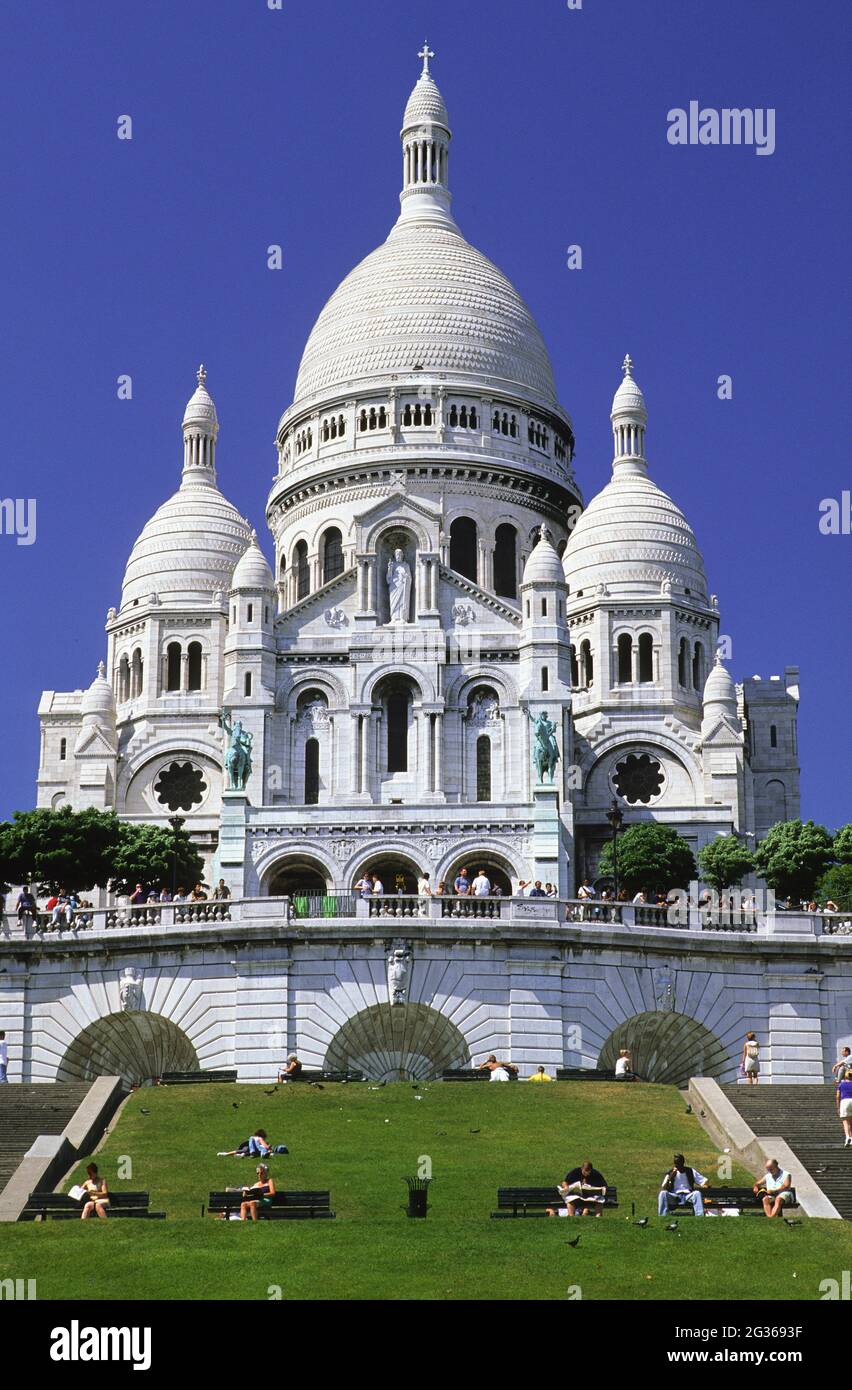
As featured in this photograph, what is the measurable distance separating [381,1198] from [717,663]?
67.6m

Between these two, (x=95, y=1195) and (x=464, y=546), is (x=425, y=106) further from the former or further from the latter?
(x=95, y=1195)

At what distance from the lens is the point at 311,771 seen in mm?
94750

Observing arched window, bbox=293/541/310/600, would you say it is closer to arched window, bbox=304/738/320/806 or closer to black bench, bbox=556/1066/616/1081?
arched window, bbox=304/738/320/806

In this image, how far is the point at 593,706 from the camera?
101125 millimetres

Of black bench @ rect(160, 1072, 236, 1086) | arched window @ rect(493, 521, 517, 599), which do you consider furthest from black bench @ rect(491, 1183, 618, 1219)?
arched window @ rect(493, 521, 517, 599)

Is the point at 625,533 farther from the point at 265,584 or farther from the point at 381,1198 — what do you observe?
the point at 381,1198

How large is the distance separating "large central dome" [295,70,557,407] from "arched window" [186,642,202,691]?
14619 millimetres

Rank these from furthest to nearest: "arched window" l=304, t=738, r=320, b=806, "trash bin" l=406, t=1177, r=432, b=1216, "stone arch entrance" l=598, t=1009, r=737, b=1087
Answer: "arched window" l=304, t=738, r=320, b=806 < "stone arch entrance" l=598, t=1009, r=737, b=1087 < "trash bin" l=406, t=1177, r=432, b=1216

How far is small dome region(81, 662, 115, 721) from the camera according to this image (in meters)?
102

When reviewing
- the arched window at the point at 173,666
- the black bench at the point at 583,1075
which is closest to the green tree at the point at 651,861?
the arched window at the point at 173,666

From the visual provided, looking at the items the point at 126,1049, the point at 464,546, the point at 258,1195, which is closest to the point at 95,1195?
the point at 258,1195

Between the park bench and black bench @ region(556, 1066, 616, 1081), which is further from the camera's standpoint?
black bench @ region(556, 1066, 616, 1081)

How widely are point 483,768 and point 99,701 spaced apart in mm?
17420
